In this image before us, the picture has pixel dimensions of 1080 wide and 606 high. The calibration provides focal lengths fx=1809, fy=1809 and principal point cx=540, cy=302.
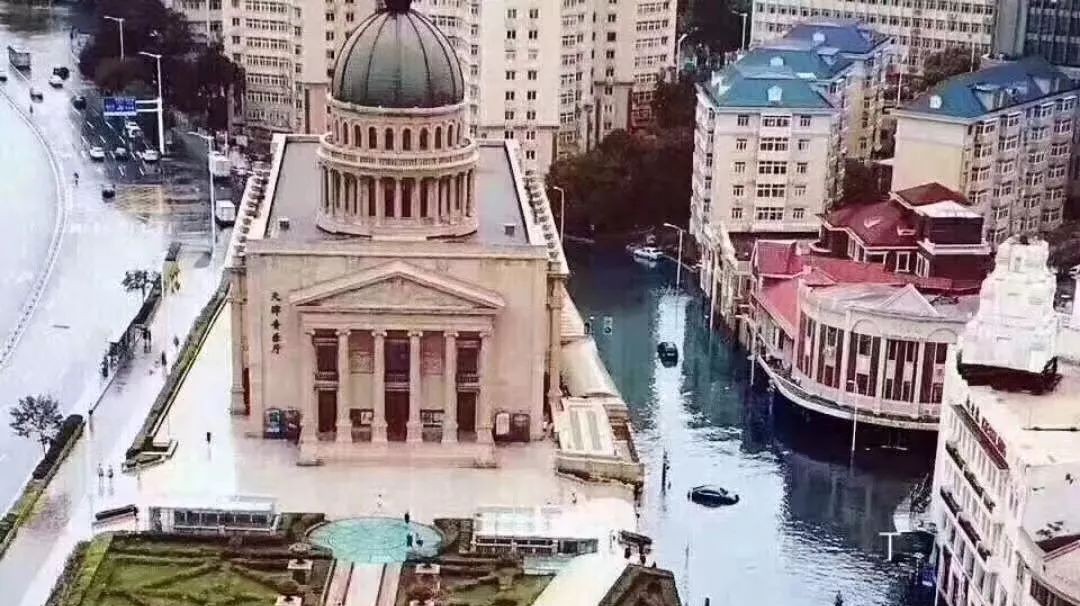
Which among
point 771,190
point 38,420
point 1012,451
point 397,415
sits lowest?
point 38,420

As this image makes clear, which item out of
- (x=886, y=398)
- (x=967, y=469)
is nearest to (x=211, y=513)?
(x=967, y=469)

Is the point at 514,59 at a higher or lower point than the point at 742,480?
higher

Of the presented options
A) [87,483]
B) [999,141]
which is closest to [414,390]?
[87,483]

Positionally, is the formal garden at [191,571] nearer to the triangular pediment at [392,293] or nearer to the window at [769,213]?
the triangular pediment at [392,293]

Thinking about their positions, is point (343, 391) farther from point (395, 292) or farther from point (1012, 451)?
point (1012, 451)

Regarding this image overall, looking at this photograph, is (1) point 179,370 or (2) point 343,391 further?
(1) point 179,370

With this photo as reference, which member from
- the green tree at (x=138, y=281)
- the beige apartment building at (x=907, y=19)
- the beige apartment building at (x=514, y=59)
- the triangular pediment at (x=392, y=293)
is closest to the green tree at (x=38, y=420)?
the triangular pediment at (x=392, y=293)
